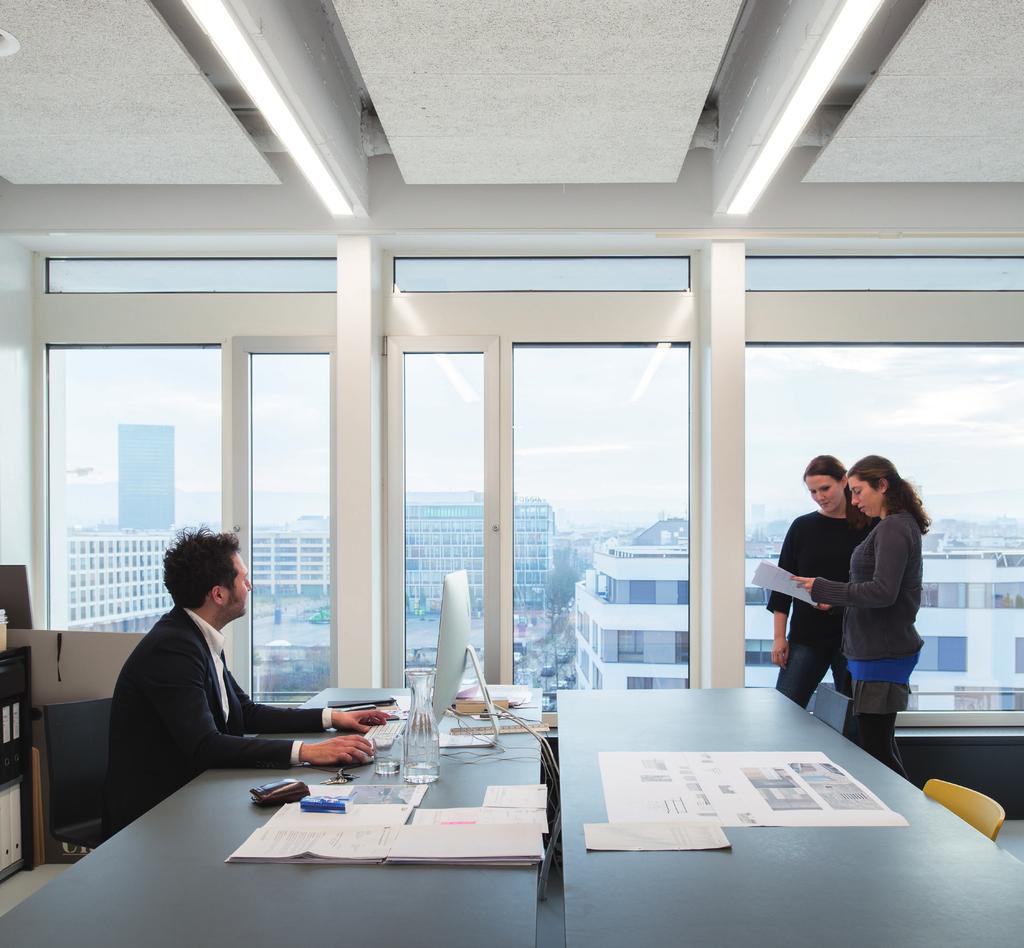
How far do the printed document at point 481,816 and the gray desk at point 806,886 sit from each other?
66 mm

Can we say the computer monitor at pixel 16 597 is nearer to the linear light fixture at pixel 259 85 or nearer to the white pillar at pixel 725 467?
the linear light fixture at pixel 259 85

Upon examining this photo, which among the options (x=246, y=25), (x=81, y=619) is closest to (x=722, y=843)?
(x=246, y=25)

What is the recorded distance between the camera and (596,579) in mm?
4766

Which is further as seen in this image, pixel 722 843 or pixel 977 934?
pixel 722 843

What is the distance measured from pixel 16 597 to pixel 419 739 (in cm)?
241

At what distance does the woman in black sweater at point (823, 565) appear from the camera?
12.9ft

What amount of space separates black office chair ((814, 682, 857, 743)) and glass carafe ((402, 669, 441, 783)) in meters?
1.33

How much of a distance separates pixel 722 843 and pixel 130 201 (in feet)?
13.6

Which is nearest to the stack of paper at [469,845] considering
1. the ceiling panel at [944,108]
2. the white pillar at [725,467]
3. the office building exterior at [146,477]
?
the ceiling panel at [944,108]

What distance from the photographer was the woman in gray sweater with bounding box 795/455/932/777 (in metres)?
3.26

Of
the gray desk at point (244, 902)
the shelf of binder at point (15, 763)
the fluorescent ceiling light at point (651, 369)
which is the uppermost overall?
the fluorescent ceiling light at point (651, 369)

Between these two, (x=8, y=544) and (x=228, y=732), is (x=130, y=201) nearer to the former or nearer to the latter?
(x=8, y=544)

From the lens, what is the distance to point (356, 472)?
14.5 feet

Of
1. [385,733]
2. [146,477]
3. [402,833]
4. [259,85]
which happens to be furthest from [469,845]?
[146,477]
